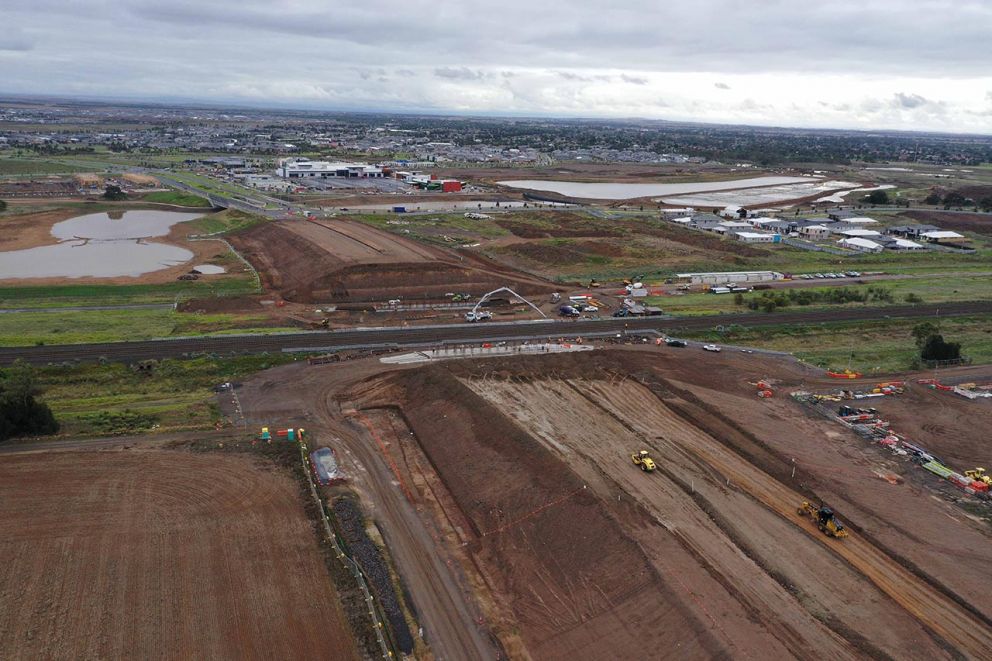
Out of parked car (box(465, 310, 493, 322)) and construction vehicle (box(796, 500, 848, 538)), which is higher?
parked car (box(465, 310, 493, 322))

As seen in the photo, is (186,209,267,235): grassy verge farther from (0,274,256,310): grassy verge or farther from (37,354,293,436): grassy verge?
(37,354,293,436): grassy verge

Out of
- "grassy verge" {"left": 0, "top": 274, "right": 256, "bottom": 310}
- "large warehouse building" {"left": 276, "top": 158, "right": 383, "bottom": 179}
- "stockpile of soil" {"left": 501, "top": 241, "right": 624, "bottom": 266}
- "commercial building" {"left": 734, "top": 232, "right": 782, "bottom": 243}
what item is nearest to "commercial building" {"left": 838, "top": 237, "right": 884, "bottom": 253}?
"commercial building" {"left": 734, "top": 232, "right": 782, "bottom": 243}

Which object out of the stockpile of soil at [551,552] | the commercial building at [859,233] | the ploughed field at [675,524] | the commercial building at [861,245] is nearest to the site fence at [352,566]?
the ploughed field at [675,524]

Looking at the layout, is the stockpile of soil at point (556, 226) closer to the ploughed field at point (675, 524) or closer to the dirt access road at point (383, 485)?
the dirt access road at point (383, 485)

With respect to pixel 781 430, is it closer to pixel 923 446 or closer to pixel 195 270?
pixel 923 446

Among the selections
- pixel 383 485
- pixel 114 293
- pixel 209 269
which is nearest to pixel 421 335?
pixel 383 485

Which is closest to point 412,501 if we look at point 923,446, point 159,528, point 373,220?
point 159,528
